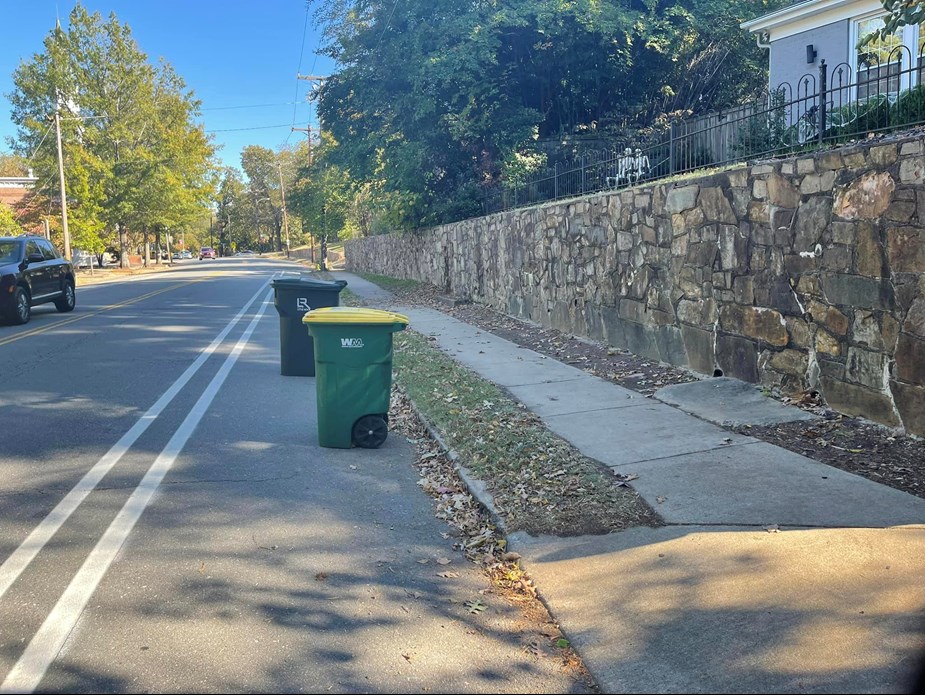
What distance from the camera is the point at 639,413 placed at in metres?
7.62

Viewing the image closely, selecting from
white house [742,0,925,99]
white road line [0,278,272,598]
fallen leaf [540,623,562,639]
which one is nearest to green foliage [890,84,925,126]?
fallen leaf [540,623,562,639]

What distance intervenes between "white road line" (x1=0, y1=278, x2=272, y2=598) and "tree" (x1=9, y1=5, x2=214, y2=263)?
44.5m

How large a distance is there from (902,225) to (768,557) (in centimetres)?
314

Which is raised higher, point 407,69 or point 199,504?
point 407,69

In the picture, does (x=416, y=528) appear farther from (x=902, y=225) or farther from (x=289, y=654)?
(x=902, y=225)

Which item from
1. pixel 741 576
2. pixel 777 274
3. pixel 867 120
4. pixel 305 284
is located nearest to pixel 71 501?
pixel 741 576

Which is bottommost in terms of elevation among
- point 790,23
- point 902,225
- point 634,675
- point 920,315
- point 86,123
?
point 634,675

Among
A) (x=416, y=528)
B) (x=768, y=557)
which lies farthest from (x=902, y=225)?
(x=416, y=528)

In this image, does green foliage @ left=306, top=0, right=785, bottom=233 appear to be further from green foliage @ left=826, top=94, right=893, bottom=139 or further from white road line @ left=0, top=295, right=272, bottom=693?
white road line @ left=0, top=295, right=272, bottom=693

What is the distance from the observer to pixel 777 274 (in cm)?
769

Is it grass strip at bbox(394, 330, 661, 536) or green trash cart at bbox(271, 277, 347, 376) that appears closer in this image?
grass strip at bbox(394, 330, 661, 536)

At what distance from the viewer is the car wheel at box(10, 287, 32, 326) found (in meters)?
16.0

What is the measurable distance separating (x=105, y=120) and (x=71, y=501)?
5377cm

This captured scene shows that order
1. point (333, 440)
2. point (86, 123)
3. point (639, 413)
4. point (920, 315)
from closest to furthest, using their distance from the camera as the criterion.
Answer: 1. point (920, 315)
2. point (333, 440)
3. point (639, 413)
4. point (86, 123)
